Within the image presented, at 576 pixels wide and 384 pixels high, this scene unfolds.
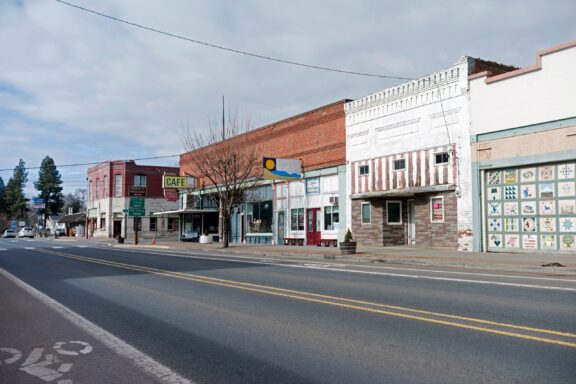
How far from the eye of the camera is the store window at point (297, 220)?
31516 millimetres

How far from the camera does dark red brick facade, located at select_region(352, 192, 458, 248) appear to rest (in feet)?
73.3

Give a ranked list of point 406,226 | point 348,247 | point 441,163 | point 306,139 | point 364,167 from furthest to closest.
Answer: point 306,139 → point 364,167 → point 406,226 → point 441,163 → point 348,247

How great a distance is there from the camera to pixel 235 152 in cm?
3291

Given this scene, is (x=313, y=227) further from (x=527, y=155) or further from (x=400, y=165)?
(x=527, y=155)

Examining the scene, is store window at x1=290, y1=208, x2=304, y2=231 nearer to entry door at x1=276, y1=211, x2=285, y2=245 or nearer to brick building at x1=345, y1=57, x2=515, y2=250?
entry door at x1=276, y1=211, x2=285, y2=245

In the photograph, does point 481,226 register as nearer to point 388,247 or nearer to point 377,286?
point 388,247

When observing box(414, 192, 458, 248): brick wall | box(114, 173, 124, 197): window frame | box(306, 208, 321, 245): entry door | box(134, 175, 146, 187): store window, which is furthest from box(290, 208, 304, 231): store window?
box(114, 173, 124, 197): window frame

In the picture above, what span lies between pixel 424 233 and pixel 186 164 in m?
28.3

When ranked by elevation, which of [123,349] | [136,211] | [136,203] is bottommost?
[123,349]

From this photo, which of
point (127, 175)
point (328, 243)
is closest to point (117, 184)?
point (127, 175)

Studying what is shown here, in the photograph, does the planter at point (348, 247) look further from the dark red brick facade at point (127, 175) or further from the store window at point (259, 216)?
the dark red brick facade at point (127, 175)

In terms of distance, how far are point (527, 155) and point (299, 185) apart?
15076 mm

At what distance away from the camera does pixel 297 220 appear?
105 ft

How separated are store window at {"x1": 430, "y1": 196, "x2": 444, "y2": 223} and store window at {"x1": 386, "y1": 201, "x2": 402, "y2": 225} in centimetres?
264
